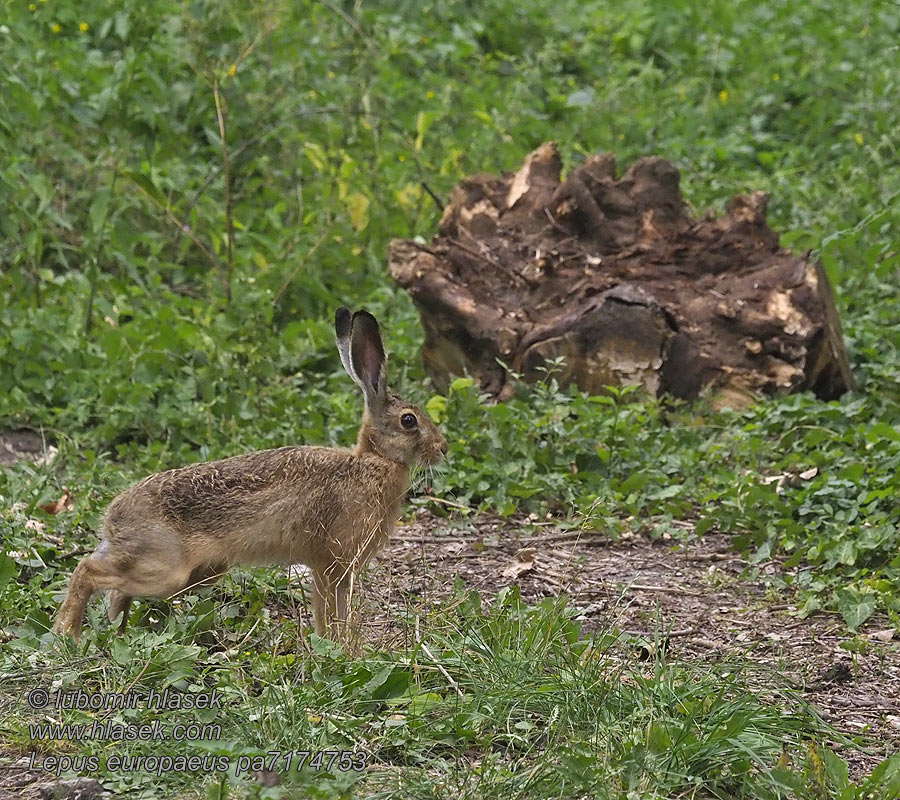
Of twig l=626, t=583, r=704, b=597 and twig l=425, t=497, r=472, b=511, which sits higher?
twig l=425, t=497, r=472, b=511

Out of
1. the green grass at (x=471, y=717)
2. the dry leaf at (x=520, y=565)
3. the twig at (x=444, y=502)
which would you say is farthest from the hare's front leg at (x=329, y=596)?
the twig at (x=444, y=502)

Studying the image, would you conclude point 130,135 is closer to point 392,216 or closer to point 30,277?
point 30,277

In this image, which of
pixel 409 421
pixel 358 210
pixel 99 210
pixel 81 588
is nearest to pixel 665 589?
pixel 409 421

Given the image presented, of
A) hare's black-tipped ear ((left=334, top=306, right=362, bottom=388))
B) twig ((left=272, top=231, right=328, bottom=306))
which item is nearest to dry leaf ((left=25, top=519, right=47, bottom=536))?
hare's black-tipped ear ((left=334, top=306, right=362, bottom=388))

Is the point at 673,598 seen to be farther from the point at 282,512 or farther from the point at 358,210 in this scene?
the point at 358,210

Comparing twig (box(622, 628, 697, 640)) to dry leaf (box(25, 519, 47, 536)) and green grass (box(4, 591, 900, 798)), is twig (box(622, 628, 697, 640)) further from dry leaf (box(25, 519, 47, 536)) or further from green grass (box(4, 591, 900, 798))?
dry leaf (box(25, 519, 47, 536))

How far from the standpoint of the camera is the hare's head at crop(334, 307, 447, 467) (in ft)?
20.4

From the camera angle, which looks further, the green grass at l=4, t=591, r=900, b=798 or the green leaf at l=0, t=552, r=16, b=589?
the green leaf at l=0, t=552, r=16, b=589

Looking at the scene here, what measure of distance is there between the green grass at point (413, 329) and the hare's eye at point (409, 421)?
89cm

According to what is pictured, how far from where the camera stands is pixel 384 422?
6.25m

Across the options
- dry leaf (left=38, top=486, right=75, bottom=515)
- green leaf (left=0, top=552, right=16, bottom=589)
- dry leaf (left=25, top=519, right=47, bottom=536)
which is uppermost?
green leaf (left=0, top=552, right=16, bottom=589)

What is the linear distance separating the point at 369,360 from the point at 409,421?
32 centimetres

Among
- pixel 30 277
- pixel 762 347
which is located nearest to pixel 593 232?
pixel 762 347

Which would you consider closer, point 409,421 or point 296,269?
point 409,421
